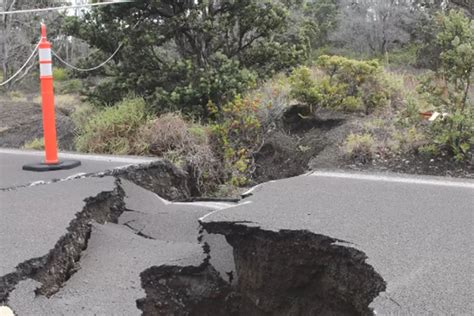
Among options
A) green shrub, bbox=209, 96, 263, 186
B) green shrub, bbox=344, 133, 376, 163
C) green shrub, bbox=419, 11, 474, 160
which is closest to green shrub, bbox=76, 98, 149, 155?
green shrub, bbox=209, 96, 263, 186

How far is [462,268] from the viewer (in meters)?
3.21

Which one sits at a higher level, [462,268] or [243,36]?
[243,36]

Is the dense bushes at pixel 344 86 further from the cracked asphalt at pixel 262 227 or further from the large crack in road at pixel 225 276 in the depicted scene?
the large crack in road at pixel 225 276

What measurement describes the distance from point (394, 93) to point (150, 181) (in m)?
5.60

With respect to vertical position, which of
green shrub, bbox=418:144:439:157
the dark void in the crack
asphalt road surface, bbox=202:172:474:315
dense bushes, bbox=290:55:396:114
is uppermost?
dense bushes, bbox=290:55:396:114

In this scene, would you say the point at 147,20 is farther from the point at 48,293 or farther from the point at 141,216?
the point at 48,293

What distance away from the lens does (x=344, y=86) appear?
933cm

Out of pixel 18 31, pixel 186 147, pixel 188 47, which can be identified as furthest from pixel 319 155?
pixel 18 31

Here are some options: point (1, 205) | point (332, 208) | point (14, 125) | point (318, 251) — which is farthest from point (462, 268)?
point (14, 125)

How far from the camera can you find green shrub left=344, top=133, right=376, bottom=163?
6871 mm

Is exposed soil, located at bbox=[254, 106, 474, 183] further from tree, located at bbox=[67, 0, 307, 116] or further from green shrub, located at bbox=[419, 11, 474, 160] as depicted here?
tree, located at bbox=[67, 0, 307, 116]

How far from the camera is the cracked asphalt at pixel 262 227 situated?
3109 millimetres

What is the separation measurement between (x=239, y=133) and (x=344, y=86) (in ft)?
7.32

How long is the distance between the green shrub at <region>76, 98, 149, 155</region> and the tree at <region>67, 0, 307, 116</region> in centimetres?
49
